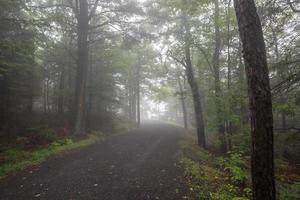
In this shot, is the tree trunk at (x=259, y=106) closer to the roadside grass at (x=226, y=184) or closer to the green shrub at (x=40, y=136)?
the roadside grass at (x=226, y=184)

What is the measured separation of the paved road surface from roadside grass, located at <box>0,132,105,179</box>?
58 cm

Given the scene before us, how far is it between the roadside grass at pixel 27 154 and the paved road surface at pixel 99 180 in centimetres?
58

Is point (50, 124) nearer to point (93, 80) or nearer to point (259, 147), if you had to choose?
point (93, 80)

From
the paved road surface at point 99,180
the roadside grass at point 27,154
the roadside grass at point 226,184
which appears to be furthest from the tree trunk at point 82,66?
the roadside grass at point 226,184

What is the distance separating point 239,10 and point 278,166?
24.0 ft

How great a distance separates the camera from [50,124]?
46.3ft

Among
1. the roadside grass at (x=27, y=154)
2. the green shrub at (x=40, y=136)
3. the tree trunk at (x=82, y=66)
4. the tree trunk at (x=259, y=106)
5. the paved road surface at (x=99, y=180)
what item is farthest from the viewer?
the tree trunk at (x=82, y=66)

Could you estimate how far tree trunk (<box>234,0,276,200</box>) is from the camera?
3707 mm

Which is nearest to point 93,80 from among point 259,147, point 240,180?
point 240,180

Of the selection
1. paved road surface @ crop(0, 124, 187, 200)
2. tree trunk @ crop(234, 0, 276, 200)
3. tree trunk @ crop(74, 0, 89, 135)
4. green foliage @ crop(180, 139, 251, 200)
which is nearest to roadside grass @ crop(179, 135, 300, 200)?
green foliage @ crop(180, 139, 251, 200)

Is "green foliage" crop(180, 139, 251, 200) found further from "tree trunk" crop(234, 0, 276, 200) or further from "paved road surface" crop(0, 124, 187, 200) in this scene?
"tree trunk" crop(234, 0, 276, 200)

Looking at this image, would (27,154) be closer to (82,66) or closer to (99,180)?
(99,180)

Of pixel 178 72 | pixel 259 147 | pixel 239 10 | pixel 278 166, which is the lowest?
pixel 278 166

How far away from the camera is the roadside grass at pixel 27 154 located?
758 cm
